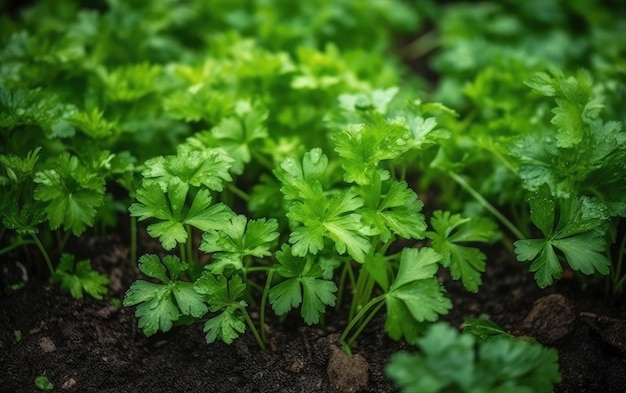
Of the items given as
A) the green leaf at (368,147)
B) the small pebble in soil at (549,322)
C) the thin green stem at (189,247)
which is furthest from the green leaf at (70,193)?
the small pebble in soil at (549,322)

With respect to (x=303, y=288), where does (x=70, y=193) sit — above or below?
above

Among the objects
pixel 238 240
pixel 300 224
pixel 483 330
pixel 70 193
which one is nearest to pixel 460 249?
pixel 483 330

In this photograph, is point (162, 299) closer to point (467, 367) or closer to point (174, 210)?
point (174, 210)

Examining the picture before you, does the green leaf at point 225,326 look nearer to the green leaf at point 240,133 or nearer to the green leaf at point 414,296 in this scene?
the green leaf at point 414,296

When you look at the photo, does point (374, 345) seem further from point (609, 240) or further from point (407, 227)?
point (609, 240)

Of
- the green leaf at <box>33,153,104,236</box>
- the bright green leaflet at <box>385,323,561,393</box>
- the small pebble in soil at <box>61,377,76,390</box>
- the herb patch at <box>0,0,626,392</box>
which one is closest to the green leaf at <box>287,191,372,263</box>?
the herb patch at <box>0,0,626,392</box>

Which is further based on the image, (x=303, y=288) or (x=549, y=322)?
(x=549, y=322)

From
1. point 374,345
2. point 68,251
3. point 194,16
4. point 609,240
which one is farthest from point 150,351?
point 194,16
